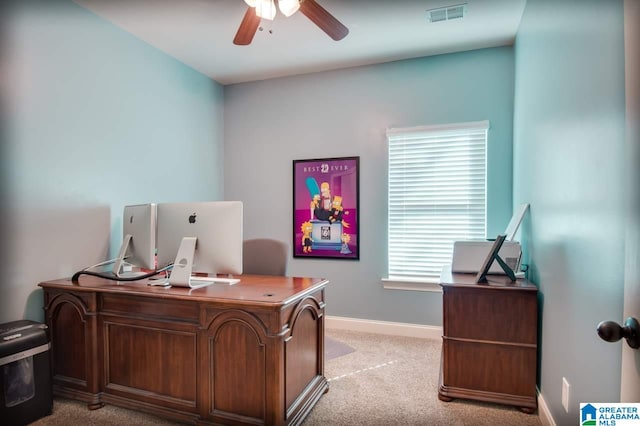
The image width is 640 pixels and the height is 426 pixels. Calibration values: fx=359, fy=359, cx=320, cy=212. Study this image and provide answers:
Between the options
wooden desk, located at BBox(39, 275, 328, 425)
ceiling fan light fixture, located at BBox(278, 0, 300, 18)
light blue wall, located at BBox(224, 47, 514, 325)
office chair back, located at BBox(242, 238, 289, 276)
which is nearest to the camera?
wooden desk, located at BBox(39, 275, 328, 425)

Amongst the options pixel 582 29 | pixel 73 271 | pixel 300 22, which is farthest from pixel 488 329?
pixel 73 271

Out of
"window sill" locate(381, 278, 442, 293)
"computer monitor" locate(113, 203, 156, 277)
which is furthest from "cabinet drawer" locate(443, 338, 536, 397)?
"computer monitor" locate(113, 203, 156, 277)

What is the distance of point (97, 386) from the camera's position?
2.35 meters

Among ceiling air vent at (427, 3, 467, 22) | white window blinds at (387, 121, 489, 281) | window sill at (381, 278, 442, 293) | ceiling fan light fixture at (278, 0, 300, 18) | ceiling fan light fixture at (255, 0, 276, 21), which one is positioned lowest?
window sill at (381, 278, 442, 293)

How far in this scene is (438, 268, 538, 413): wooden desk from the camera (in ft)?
7.43

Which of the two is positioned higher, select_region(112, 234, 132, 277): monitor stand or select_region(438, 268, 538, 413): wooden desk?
select_region(112, 234, 132, 277): monitor stand

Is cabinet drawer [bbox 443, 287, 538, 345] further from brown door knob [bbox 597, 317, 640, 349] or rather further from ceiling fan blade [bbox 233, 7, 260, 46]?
ceiling fan blade [bbox 233, 7, 260, 46]

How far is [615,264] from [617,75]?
26.1 inches

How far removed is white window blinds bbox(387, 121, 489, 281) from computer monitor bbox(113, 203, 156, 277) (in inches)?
93.1

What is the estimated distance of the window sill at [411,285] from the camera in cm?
364

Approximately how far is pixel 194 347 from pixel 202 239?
0.64m

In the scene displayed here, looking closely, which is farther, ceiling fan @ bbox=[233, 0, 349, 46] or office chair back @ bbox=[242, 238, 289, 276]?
office chair back @ bbox=[242, 238, 289, 276]

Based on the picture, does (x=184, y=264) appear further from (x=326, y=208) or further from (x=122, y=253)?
(x=326, y=208)

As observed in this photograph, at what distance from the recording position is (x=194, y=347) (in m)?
2.09
